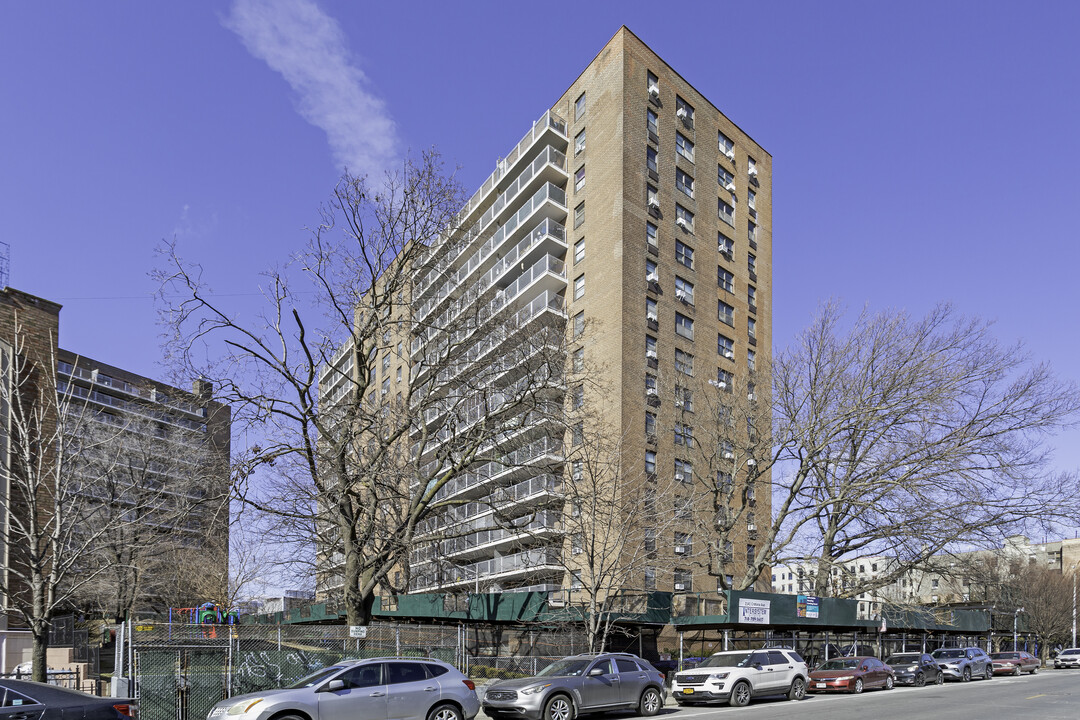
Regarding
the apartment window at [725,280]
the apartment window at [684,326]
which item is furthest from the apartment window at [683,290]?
the apartment window at [725,280]

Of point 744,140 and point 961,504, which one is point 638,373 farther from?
point 744,140

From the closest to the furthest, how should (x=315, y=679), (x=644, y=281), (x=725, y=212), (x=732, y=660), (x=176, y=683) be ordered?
1. (x=315, y=679)
2. (x=176, y=683)
3. (x=732, y=660)
4. (x=644, y=281)
5. (x=725, y=212)

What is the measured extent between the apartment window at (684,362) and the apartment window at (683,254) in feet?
18.6

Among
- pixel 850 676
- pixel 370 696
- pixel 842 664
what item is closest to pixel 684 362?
pixel 842 664

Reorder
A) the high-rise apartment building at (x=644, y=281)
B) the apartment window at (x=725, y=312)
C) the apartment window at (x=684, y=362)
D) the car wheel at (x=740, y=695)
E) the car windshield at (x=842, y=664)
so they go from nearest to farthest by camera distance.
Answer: the car wheel at (x=740, y=695) < the car windshield at (x=842, y=664) < the high-rise apartment building at (x=644, y=281) < the apartment window at (x=684, y=362) < the apartment window at (x=725, y=312)

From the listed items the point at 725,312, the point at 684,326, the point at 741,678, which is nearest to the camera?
the point at 741,678

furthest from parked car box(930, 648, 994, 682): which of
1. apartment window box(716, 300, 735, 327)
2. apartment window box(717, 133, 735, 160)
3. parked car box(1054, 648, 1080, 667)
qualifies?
apartment window box(717, 133, 735, 160)

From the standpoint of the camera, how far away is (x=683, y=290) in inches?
2016

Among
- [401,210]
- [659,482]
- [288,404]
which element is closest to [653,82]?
[659,482]

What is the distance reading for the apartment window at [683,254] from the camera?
51.3 m

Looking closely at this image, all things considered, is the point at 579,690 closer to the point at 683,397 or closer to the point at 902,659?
the point at 902,659

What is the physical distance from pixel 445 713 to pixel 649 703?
662 centimetres

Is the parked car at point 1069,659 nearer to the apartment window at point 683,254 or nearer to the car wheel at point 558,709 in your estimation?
the apartment window at point 683,254

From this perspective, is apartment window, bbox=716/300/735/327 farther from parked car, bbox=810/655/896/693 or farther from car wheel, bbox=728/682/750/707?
car wheel, bbox=728/682/750/707
